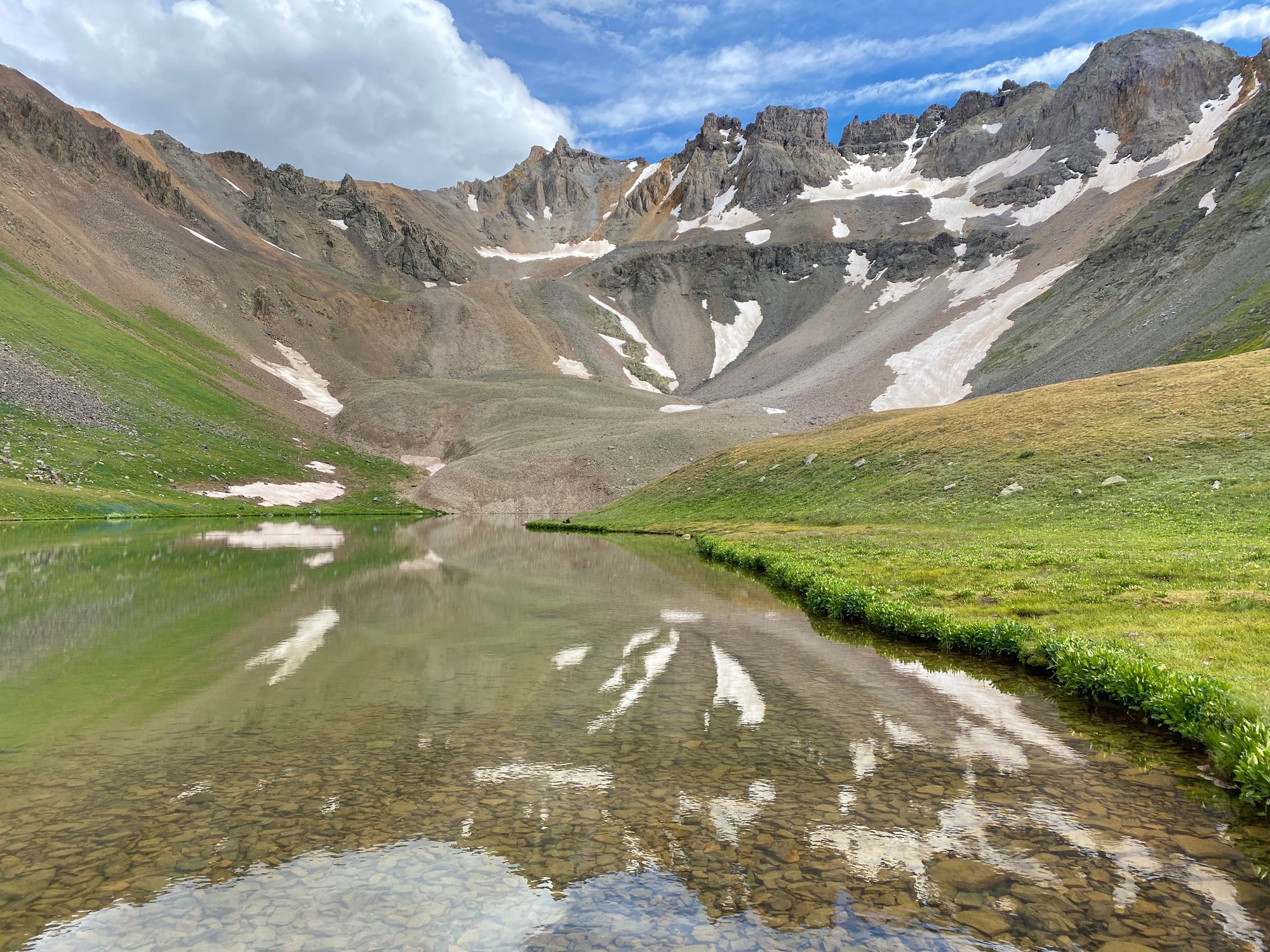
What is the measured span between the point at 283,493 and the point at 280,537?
46.0 meters

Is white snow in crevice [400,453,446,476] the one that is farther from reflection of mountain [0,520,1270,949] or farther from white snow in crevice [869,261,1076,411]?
reflection of mountain [0,520,1270,949]

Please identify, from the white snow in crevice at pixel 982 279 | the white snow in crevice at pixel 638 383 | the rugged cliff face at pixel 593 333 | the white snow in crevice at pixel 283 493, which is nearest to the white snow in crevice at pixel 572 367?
the rugged cliff face at pixel 593 333

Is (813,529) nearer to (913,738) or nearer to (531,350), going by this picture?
(913,738)

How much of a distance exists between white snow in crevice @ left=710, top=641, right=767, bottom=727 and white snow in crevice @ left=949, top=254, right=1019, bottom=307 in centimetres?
17762

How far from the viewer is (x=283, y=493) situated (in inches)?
3959

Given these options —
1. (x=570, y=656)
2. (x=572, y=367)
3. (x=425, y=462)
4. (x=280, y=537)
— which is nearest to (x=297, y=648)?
(x=570, y=656)

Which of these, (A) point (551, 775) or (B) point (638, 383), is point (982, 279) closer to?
(B) point (638, 383)

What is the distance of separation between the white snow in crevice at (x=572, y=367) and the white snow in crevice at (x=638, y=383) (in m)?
10.7

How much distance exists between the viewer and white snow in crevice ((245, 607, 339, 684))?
16922 millimetres

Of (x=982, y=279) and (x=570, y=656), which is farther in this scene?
(x=982, y=279)

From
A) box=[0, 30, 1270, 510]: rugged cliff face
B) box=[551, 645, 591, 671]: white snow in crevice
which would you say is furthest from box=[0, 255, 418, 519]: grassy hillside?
box=[551, 645, 591, 671]: white snow in crevice

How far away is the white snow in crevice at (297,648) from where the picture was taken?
55.5 ft

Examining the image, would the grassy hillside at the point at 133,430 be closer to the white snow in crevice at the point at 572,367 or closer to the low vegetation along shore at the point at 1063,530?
the low vegetation along shore at the point at 1063,530

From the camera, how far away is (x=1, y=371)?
8262 cm
